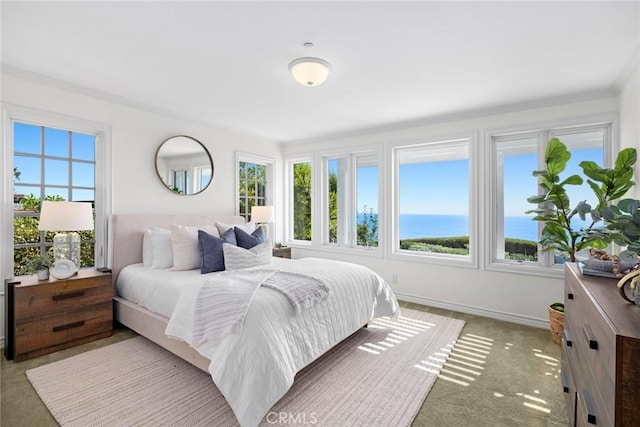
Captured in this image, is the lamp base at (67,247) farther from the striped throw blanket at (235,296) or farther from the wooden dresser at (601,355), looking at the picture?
the wooden dresser at (601,355)

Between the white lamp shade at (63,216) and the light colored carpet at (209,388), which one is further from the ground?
the white lamp shade at (63,216)

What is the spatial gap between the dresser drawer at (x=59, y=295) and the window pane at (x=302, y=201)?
3154 mm

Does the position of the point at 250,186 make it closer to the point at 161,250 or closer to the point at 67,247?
the point at 161,250

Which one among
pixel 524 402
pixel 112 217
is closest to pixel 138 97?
pixel 112 217

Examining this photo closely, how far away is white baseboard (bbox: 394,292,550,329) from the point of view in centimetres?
334

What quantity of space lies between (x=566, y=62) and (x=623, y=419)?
2.68 m

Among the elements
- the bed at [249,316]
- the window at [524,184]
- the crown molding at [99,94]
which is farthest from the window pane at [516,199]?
the crown molding at [99,94]

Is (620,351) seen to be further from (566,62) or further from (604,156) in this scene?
(604,156)

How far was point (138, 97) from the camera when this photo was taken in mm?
3291

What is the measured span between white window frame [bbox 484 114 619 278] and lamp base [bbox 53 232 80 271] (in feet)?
14.7

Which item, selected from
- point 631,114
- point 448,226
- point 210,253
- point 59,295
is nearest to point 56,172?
point 59,295

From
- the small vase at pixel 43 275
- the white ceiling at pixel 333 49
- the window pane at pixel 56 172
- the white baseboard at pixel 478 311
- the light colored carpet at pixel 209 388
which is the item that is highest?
the white ceiling at pixel 333 49

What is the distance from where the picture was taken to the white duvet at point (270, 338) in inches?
68.4

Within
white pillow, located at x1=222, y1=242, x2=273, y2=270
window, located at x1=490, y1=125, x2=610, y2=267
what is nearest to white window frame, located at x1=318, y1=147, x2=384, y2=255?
window, located at x1=490, y1=125, x2=610, y2=267
